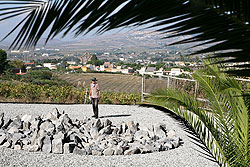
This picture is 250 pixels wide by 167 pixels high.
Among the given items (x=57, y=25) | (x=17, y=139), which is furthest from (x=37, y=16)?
(x=17, y=139)

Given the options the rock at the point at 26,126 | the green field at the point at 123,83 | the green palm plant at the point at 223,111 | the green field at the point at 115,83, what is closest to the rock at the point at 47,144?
the rock at the point at 26,126

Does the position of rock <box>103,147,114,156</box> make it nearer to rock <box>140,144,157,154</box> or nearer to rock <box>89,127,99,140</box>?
rock <box>140,144,157,154</box>

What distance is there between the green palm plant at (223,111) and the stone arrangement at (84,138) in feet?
9.75

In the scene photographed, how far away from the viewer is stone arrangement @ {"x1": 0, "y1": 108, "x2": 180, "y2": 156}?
626 centimetres

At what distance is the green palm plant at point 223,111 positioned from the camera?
9.63 ft

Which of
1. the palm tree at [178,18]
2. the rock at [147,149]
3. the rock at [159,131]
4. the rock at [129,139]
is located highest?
the palm tree at [178,18]

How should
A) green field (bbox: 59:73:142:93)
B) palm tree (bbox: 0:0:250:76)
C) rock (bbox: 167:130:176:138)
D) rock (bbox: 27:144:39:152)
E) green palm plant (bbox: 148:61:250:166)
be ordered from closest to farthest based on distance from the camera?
palm tree (bbox: 0:0:250:76)
green palm plant (bbox: 148:61:250:166)
rock (bbox: 27:144:39:152)
rock (bbox: 167:130:176:138)
green field (bbox: 59:73:142:93)

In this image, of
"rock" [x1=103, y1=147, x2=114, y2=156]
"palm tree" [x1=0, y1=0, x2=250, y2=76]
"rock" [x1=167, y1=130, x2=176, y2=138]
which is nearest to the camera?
"palm tree" [x1=0, y1=0, x2=250, y2=76]

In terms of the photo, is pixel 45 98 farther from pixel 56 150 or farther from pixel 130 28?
pixel 130 28

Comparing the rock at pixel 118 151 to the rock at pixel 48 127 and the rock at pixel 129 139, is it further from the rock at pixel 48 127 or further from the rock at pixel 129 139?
the rock at pixel 48 127

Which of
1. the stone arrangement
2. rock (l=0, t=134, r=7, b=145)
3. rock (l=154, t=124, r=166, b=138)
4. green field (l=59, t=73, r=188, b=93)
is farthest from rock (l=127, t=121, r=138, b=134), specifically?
green field (l=59, t=73, r=188, b=93)

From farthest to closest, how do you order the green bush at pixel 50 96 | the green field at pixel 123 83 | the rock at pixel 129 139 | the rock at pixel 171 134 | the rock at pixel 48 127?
the green bush at pixel 50 96 < the green field at pixel 123 83 < the rock at pixel 171 134 < the rock at pixel 48 127 < the rock at pixel 129 139

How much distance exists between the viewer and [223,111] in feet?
11.2

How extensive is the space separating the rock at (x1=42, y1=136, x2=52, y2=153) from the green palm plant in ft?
10.8
